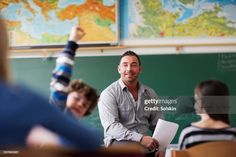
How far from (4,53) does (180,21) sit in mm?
2849

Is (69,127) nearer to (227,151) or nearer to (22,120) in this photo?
(22,120)

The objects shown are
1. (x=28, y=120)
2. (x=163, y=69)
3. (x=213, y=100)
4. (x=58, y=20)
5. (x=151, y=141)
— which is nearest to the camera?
(x=28, y=120)

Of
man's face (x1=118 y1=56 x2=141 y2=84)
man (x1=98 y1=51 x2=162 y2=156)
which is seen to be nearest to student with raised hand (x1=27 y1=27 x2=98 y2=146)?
man (x1=98 y1=51 x2=162 y2=156)

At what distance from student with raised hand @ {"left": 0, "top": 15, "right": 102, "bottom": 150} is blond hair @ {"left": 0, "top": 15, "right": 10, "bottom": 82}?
0.05ft

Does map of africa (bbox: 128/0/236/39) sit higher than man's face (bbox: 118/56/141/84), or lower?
higher

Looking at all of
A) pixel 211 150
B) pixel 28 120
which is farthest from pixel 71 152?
pixel 211 150

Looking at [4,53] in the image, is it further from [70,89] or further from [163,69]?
[163,69]

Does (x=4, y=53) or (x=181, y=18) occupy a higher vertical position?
(x=181, y=18)

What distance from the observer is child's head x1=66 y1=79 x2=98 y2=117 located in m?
1.15

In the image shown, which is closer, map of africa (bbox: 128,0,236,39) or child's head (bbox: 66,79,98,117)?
child's head (bbox: 66,79,98,117)

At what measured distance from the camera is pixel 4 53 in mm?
499

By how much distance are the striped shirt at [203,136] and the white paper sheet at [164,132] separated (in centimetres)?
36

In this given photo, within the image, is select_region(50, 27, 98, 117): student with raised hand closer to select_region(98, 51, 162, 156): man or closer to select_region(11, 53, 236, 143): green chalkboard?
select_region(98, 51, 162, 156): man

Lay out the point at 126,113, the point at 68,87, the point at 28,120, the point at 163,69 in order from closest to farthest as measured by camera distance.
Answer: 1. the point at 28,120
2. the point at 68,87
3. the point at 126,113
4. the point at 163,69
